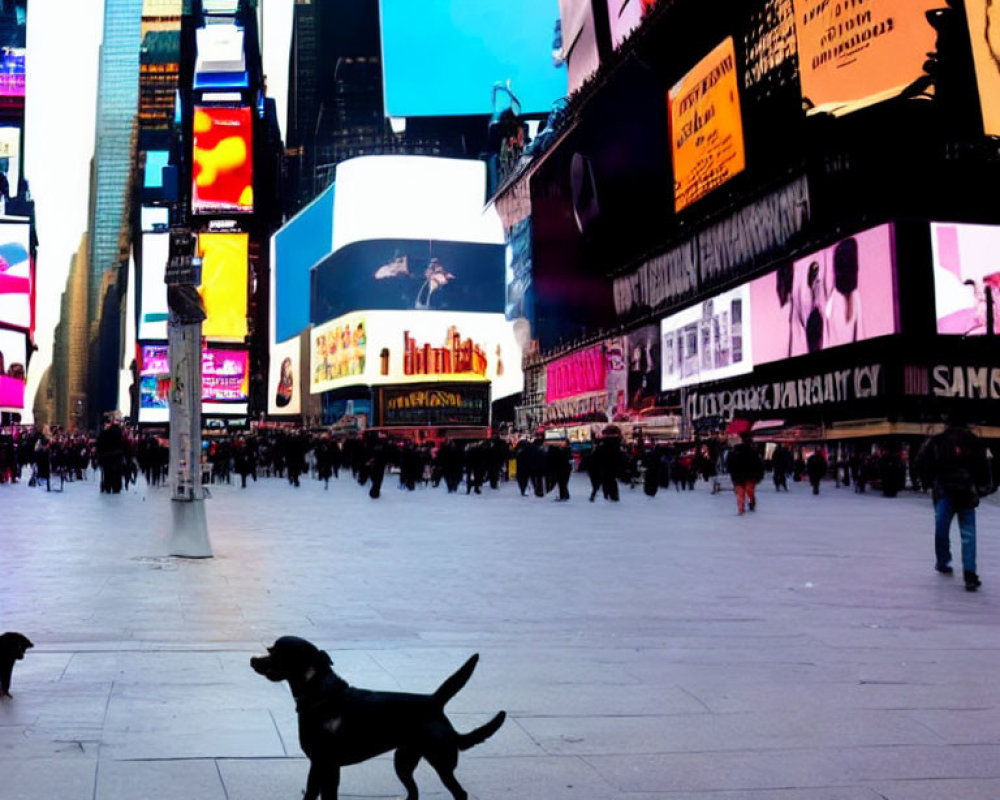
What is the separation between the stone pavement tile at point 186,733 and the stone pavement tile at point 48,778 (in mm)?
199

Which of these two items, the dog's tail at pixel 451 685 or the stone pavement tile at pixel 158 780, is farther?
the stone pavement tile at pixel 158 780

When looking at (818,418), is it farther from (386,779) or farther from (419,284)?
(419,284)

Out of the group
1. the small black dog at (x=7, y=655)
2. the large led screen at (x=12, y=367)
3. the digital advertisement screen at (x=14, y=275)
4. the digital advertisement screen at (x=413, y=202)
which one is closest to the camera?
the small black dog at (x=7, y=655)

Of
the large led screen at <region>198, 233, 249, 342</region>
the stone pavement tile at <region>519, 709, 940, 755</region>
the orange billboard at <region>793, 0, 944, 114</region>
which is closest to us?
the stone pavement tile at <region>519, 709, 940, 755</region>

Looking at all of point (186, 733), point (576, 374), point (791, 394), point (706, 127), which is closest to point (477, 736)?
point (186, 733)

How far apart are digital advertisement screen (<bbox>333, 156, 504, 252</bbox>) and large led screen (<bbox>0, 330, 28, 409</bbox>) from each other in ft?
141

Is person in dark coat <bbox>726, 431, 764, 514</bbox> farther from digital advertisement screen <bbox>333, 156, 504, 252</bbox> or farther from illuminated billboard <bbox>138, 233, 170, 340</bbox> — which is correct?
digital advertisement screen <bbox>333, 156, 504, 252</bbox>

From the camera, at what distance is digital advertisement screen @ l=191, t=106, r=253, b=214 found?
116 metres

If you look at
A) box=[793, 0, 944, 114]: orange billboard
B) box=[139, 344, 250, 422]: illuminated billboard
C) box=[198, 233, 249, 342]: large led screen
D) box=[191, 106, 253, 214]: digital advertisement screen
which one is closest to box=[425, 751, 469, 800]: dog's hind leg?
box=[793, 0, 944, 114]: orange billboard

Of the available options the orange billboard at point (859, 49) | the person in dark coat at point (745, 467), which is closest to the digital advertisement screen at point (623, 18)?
the orange billboard at point (859, 49)

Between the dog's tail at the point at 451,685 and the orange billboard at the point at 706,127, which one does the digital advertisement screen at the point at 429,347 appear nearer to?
the orange billboard at the point at 706,127

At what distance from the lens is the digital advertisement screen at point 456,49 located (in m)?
91.1

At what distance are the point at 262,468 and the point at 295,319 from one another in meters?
94.1

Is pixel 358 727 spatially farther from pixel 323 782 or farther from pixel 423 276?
pixel 423 276
